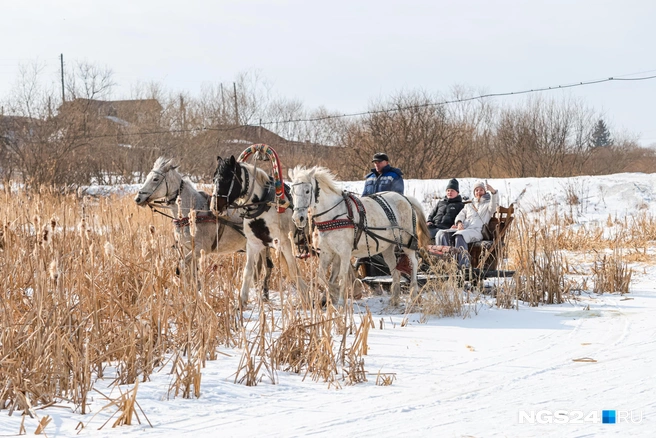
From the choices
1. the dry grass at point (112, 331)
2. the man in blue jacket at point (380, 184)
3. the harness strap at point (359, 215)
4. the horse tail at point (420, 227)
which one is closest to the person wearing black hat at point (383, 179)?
the man in blue jacket at point (380, 184)

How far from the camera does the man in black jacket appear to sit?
31.4 feet

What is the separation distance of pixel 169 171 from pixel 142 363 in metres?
3.85

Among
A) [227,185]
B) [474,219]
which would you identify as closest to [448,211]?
[474,219]

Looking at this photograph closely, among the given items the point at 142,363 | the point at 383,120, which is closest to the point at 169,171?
the point at 142,363

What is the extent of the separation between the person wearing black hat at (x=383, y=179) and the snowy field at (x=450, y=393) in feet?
9.11

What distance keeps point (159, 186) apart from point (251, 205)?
1.20 metres

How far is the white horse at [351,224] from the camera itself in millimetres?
7156

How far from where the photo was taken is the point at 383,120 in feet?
72.5

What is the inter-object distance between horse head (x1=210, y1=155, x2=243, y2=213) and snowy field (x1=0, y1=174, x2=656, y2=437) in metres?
2.05

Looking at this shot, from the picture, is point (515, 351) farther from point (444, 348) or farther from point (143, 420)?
point (143, 420)

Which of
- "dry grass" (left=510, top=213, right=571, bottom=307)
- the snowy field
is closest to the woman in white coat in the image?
"dry grass" (left=510, top=213, right=571, bottom=307)

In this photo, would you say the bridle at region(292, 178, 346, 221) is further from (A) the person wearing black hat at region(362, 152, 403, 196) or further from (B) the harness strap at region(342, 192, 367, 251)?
(A) the person wearing black hat at region(362, 152, 403, 196)

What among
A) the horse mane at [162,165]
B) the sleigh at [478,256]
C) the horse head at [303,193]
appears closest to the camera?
the horse head at [303,193]

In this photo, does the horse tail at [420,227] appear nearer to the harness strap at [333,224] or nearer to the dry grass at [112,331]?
the harness strap at [333,224]
